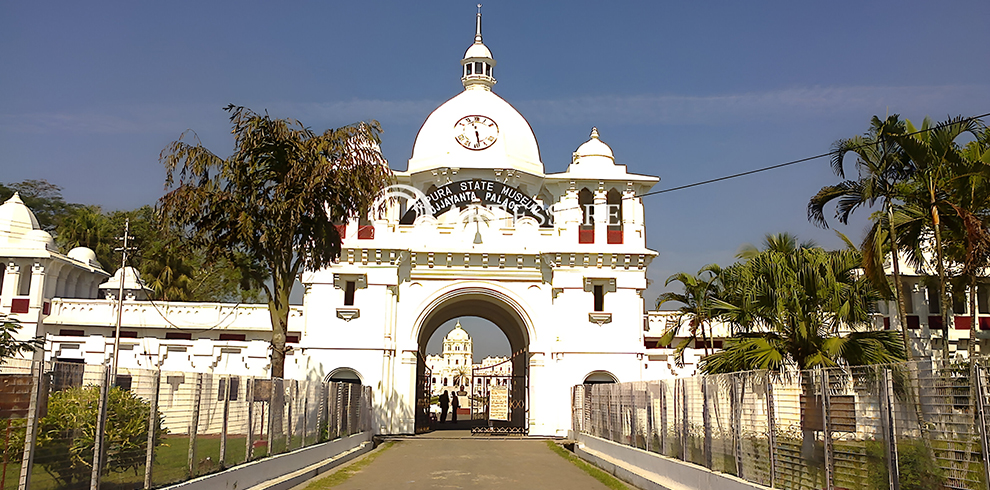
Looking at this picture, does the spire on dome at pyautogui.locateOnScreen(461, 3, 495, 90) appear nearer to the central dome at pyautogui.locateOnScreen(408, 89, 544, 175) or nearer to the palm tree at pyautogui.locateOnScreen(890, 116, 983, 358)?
the central dome at pyautogui.locateOnScreen(408, 89, 544, 175)

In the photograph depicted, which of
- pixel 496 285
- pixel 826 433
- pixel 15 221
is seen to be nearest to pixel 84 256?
pixel 15 221

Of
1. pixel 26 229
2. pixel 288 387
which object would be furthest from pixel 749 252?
pixel 26 229

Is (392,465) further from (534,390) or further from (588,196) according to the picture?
(588,196)

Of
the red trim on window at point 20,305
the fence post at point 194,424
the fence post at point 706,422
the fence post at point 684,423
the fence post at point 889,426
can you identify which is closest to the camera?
the fence post at point 889,426

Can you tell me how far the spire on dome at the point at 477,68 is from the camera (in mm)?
36812

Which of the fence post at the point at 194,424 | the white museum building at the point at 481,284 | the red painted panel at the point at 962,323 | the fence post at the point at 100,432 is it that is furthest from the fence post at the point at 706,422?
the red painted panel at the point at 962,323

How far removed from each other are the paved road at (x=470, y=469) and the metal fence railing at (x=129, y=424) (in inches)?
96.1

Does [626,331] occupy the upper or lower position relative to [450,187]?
lower

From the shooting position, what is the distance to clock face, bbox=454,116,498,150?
33.0 m

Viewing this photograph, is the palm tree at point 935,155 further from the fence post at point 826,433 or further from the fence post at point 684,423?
the fence post at point 826,433

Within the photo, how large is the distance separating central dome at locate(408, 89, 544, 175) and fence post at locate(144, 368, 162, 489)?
2186cm

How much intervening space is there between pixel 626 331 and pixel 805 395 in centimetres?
1920

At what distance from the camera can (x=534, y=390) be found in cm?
2953

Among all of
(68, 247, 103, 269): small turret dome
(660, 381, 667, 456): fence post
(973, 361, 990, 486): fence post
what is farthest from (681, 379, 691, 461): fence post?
(68, 247, 103, 269): small turret dome
